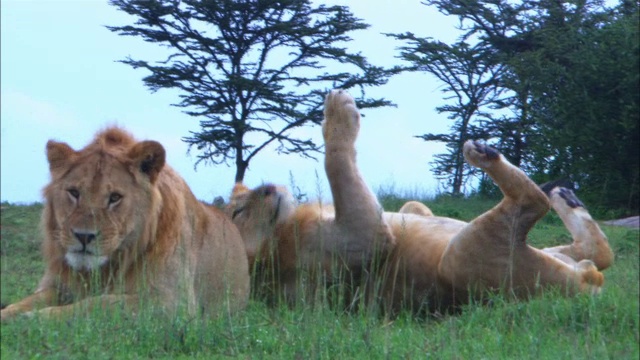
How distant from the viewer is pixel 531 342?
13.3 ft

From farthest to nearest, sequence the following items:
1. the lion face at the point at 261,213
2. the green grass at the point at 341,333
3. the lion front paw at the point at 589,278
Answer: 1. the lion face at the point at 261,213
2. the lion front paw at the point at 589,278
3. the green grass at the point at 341,333

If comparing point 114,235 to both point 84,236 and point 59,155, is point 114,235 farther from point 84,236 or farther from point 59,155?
point 59,155

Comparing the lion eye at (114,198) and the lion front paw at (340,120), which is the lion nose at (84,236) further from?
the lion front paw at (340,120)

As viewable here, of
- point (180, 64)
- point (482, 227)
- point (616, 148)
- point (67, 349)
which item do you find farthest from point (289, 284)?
point (180, 64)

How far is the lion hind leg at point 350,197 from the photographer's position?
5664 millimetres

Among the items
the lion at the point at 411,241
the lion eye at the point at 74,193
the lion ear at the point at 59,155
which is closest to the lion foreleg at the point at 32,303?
the lion eye at the point at 74,193

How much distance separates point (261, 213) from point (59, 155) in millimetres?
1310

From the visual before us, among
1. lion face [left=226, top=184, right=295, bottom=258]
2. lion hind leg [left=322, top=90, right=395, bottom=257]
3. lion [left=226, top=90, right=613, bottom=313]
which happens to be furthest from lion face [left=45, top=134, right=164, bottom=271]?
lion hind leg [left=322, top=90, right=395, bottom=257]

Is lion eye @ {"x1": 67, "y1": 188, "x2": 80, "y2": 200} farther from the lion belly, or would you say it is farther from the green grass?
the lion belly

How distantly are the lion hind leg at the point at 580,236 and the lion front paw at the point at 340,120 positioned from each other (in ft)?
4.02

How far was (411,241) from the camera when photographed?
5.80 meters

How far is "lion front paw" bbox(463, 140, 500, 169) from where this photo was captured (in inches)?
208

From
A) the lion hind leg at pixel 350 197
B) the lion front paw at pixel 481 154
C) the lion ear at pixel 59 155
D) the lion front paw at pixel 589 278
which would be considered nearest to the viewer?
the lion ear at pixel 59 155

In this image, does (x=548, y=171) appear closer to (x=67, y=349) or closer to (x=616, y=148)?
(x=616, y=148)
